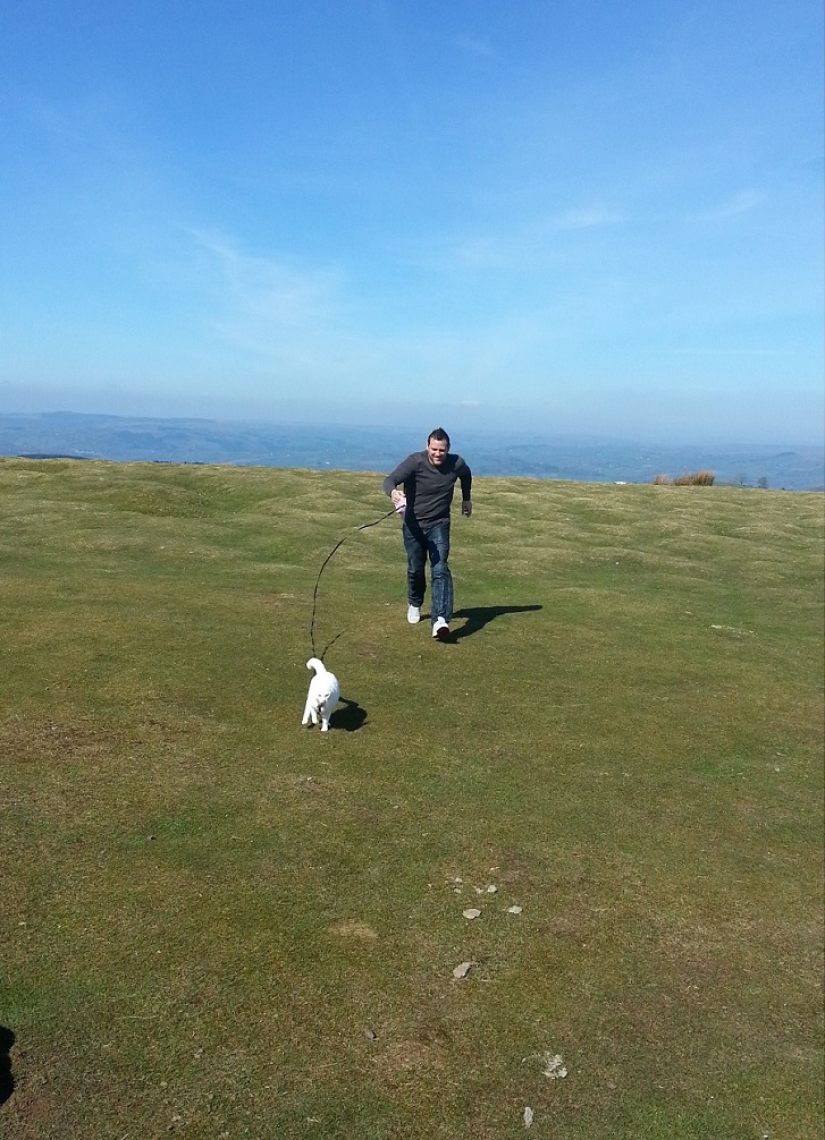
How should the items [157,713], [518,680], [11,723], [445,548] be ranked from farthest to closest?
[445,548], [518,680], [157,713], [11,723]

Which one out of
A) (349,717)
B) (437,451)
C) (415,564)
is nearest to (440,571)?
(415,564)

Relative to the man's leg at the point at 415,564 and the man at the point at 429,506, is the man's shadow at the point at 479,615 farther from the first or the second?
the man's leg at the point at 415,564

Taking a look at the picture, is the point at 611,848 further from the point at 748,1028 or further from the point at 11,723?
the point at 11,723

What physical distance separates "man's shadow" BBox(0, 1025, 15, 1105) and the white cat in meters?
4.43

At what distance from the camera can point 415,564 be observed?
502 inches

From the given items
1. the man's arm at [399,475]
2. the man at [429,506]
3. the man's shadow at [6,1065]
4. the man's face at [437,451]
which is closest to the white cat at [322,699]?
the man at [429,506]

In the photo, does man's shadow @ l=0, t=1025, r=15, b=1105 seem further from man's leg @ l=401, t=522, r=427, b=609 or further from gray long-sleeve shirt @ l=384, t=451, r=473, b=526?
gray long-sleeve shirt @ l=384, t=451, r=473, b=526

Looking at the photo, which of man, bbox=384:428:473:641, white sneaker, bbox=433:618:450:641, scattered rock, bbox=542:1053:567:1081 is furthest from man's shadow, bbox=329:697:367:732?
scattered rock, bbox=542:1053:567:1081

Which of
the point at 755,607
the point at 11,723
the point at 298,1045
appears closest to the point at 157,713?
the point at 11,723

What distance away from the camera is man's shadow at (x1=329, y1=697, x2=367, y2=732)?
877cm

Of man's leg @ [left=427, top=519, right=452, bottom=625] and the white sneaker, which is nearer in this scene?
the white sneaker

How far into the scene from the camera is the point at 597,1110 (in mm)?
4305

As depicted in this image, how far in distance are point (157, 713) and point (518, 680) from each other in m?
4.69

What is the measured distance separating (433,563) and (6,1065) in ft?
30.4
